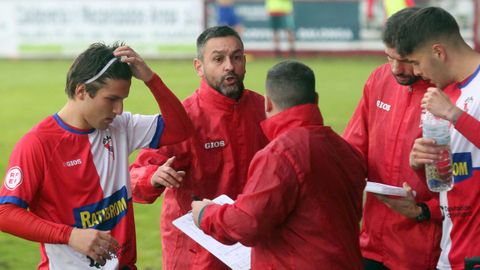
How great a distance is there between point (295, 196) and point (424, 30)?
1128 millimetres

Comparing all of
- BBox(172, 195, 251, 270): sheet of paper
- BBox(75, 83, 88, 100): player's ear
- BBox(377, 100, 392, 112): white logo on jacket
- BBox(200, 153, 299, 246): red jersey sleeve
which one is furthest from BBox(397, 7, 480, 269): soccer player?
BBox(75, 83, 88, 100): player's ear

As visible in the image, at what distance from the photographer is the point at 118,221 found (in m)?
4.86

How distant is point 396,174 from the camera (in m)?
5.05

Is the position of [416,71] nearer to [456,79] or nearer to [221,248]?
[456,79]

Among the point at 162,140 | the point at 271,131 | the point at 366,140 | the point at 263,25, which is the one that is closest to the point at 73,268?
the point at 162,140

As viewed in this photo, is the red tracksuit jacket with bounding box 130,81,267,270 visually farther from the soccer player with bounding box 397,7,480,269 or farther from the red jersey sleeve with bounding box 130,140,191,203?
the soccer player with bounding box 397,7,480,269

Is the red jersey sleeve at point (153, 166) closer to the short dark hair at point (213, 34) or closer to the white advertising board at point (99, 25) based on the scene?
the short dark hair at point (213, 34)

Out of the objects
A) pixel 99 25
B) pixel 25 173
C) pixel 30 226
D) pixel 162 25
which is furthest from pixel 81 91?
pixel 99 25

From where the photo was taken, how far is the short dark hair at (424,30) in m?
4.55

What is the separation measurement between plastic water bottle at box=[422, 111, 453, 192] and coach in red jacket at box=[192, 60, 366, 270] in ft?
1.28

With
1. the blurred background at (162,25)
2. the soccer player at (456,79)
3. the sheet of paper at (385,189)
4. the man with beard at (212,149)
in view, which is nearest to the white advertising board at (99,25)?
the blurred background at (162,25)

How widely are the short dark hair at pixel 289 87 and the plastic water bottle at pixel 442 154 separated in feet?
2.02

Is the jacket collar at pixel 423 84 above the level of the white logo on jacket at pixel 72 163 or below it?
above

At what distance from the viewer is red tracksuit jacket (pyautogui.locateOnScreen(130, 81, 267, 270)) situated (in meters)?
5.34
